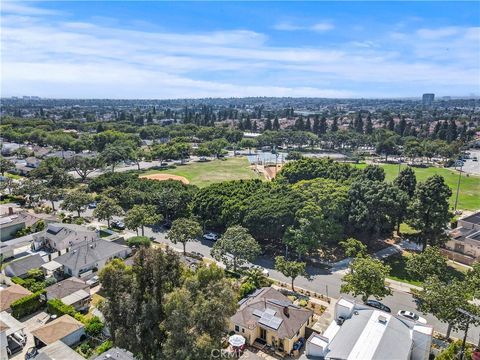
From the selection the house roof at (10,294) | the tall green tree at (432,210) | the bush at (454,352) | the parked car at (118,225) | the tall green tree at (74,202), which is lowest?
the parked car at (118,225)

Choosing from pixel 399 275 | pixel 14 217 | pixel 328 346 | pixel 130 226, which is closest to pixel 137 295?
pixel 328 346

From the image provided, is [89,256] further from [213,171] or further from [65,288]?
[213,171]

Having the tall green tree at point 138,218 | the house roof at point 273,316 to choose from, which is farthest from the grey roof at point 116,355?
the tall green tree at point 138,218

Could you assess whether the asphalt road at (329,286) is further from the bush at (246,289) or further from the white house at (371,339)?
the white house at (371,339)

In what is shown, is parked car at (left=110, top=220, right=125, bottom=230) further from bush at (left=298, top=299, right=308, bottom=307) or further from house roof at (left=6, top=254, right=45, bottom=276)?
bush at (left=298, top=299, right=308, bottom=307)

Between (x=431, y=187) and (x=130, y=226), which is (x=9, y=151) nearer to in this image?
(x=130, y=226)

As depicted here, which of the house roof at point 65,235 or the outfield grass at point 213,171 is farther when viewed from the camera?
the outfield grass at point 213,171

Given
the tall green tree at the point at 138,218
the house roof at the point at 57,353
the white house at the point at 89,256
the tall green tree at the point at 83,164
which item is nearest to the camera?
the house roof at the point at 57,353

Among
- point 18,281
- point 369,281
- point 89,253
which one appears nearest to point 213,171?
point 89,253
